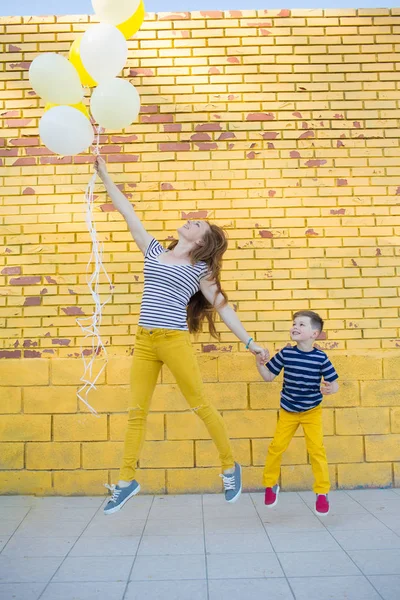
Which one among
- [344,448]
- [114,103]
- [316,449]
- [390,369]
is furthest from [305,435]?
[114,103]

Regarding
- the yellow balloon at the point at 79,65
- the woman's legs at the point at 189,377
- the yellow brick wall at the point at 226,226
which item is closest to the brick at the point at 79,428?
the yellow brick wall at the point at 226,226

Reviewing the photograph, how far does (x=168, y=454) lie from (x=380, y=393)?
65.6 inches

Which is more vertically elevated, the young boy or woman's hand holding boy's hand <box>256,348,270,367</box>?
woman's hand holding boy's hand <box>256,348,270,367</box>

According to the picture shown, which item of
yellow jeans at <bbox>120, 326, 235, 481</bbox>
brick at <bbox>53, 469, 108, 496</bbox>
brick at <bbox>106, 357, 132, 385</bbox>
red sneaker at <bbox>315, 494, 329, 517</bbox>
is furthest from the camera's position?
brick at <bbox>106, 357, 132, 385</bbox>

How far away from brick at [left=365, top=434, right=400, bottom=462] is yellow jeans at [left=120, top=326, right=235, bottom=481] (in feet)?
4.30

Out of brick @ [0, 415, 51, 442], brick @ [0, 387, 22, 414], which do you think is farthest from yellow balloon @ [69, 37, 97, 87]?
brick @ [0, 415, 51, 442]

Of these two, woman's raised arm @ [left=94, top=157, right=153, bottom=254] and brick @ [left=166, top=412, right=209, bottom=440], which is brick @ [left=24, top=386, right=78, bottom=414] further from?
woman's raised arm @ [left=94, top=157, right=153, bottom=254]

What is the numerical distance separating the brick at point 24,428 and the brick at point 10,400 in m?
0.05

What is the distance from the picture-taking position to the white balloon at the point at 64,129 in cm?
288

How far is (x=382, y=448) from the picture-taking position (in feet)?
13.0

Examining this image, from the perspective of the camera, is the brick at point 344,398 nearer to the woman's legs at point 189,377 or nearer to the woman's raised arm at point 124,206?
the woman's legs at point 189,377

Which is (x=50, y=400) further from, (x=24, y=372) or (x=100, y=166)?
(x=100, y=166)

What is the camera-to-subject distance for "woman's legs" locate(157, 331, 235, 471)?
10.2 feet

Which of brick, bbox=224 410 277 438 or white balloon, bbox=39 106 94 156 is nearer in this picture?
white balloon, bbox=39 106 94 156
